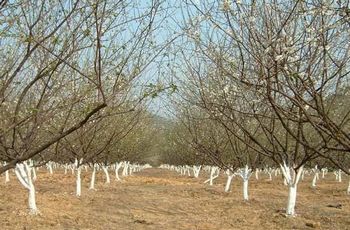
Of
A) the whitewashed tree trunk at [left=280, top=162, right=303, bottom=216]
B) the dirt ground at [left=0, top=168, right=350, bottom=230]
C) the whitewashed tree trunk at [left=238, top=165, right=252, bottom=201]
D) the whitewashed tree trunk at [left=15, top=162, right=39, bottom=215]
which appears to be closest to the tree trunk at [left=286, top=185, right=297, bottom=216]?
the whitewashed tree trunk at [left=280, top=162, right=303, bottom=216]

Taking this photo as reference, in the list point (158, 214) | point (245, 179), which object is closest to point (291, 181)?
point (158, 214)

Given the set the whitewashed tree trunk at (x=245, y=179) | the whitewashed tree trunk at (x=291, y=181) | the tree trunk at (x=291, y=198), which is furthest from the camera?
the whitewashed tree trunk at (x=245, y=179)

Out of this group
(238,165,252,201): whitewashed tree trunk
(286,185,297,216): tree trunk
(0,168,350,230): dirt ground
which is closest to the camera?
(0,168,350,230): dirt ground

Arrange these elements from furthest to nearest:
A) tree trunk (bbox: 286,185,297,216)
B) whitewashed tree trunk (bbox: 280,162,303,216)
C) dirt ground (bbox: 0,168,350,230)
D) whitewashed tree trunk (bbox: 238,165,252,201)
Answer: whitewashed tree trunk (bbox: 238,165,252,201) < tree trunk (bbox: 286,185,297,216) < whitewashed tree trunk (bbox: 280,162,303,216) < dirt ground (bbox: 0,168,350,230)

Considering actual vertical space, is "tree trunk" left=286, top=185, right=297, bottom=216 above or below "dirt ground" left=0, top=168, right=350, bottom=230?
above

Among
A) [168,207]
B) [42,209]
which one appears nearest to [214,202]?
[168,207]

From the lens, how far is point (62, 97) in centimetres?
1017

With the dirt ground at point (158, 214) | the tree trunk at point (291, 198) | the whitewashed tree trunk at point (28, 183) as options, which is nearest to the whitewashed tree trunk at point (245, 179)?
the dirt ground at point (158, 214)

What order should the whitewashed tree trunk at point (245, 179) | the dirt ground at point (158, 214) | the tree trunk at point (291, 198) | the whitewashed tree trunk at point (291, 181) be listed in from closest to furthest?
the dirt ground at point (158, 214), the whitewashed tree trunk at point (291, 181), the tree trunk at point (291, 198), the whitewashed tree trunk at point (245, 179)

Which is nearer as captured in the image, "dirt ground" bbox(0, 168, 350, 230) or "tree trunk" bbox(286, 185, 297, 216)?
"dirt ground" bbox(0, 168, 350, 230)

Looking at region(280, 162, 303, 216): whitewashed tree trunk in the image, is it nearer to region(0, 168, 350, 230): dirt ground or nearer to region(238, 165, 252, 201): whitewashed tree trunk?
region(0, 168, 350, 230): dirt ground

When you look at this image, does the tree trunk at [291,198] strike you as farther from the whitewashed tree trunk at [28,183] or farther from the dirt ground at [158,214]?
the whitewashed tree trunk at [28,183]

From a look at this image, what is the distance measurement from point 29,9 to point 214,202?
56.9ft

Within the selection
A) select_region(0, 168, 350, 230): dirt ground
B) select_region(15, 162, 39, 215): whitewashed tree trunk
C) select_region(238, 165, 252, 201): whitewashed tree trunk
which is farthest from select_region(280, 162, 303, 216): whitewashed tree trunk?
select_region(15, 162, 39, 215): whitewashed tree trunk
